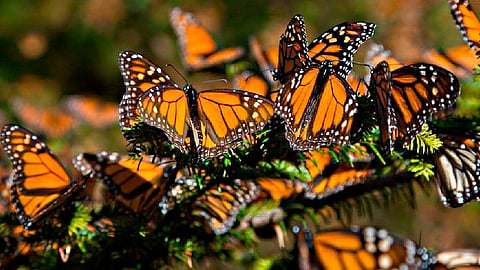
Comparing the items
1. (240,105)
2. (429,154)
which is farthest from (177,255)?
(429,154)

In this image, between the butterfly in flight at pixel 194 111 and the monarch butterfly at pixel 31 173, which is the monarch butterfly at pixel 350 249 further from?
the monarch butterfly at pixel 31 173

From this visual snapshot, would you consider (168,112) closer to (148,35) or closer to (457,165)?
(457,165)

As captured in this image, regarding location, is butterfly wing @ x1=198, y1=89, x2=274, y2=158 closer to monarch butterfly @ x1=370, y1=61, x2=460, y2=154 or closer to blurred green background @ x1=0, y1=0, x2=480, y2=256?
monarch butterfly @ x1=370, y1=61, x2=460, y2=154

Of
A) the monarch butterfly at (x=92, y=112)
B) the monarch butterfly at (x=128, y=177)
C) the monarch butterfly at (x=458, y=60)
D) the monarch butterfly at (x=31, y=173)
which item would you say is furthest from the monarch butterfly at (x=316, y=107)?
the monarch butterfly at (x=92, y=112)

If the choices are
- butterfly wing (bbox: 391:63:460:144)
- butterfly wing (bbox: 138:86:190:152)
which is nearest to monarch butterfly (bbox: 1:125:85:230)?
butterfly wing (bbox: 138:86:190:152)

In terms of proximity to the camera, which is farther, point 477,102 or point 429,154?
point 477,102

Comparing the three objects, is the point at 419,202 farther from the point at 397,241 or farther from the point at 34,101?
the point at 397,241

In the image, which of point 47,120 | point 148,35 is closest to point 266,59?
point 47,120

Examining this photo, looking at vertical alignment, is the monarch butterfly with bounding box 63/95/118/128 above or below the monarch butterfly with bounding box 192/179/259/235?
above
